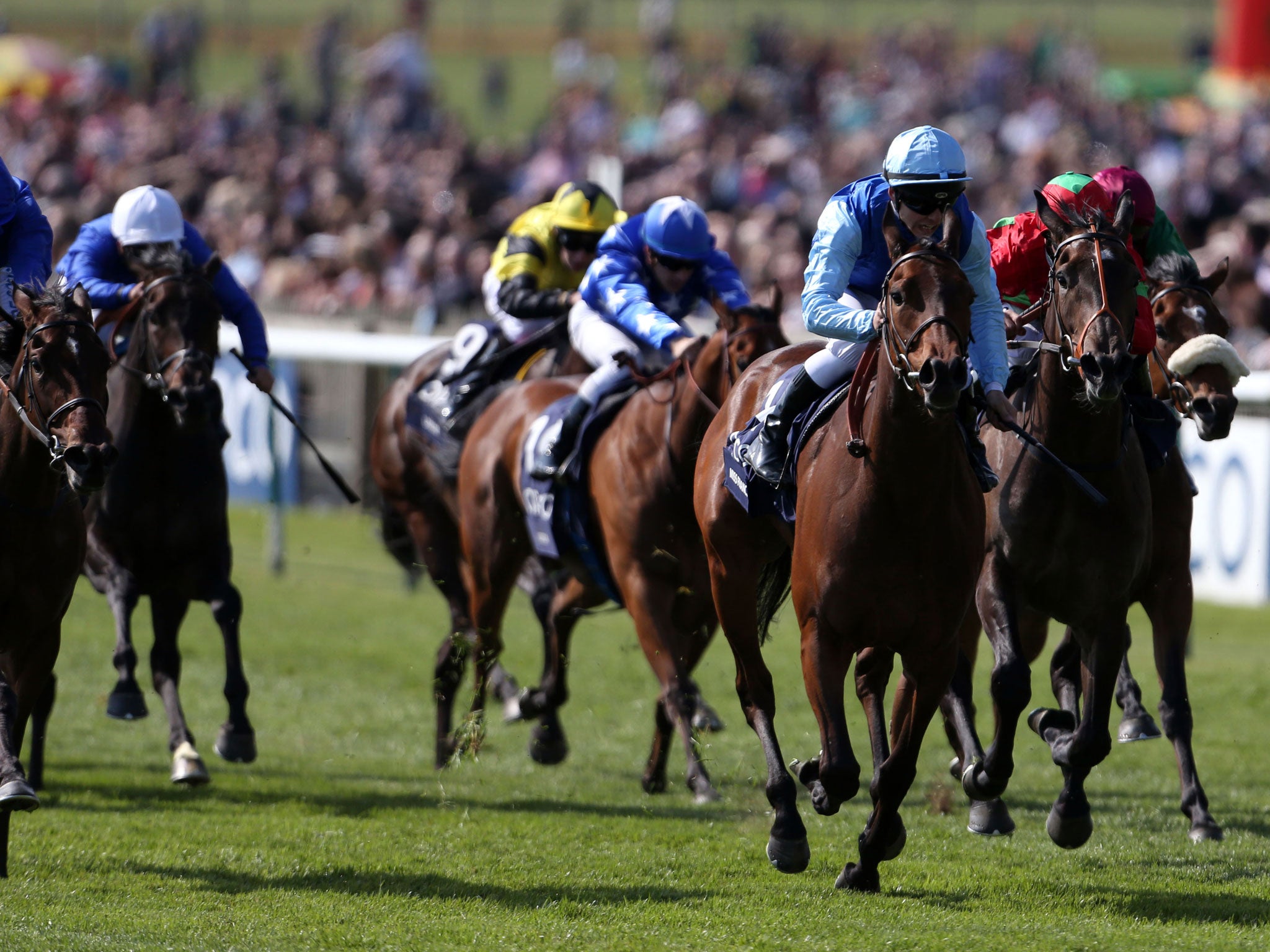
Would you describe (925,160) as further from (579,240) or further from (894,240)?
(579,240)

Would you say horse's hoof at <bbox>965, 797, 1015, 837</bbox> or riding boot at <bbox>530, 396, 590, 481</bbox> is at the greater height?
riding boot at <bbox>530, 396, 590, 481</bbox>

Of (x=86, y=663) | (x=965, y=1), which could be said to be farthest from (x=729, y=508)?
(x=965, y=1)

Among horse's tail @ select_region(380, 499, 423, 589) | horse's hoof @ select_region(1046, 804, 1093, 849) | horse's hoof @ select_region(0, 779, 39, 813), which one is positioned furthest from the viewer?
horse's tail @ select_region(380, 499, 423, 589)

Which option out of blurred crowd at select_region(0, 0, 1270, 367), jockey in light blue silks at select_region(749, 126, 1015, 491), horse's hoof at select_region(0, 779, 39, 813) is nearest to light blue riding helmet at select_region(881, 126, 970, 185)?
jockey in light blue silks at select_region(749, 126, 1015, 491)

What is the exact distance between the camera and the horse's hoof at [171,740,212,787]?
680cm

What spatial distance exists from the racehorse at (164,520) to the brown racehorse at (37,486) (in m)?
1.25

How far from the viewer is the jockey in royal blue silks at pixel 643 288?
24.1 ft

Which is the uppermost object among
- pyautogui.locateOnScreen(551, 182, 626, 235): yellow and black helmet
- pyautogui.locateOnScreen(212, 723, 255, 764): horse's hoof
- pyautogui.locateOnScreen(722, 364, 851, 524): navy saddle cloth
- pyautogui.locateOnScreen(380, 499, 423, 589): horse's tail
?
pyautogui.locateOnScreen(551, 182, 626, 235): yellow and black helmet

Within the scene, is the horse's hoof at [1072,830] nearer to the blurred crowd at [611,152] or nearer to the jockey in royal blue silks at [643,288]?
Result: the jockey in royal blue silks at [643,288]

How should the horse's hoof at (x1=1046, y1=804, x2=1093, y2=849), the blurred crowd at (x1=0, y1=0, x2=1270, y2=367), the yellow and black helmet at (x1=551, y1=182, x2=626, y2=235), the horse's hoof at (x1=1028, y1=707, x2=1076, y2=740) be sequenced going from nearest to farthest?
the horse's hoof at (x1=1046, y1=804, x2=1093, y2=849) < the horse's hoof at (x1=1028, y1=707, x2=1076, y2=740) < the yellow and black helmet at (x1=551, y1=182, x2=626, y2=235) < the blurred crowd at (x1=0, y1=0, x2=1270, y2=367)

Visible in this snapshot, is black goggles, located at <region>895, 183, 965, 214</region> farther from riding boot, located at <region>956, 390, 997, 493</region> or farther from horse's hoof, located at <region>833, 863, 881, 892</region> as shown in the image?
horse's hoof, located at <region>833, 863, 881, 892</region>

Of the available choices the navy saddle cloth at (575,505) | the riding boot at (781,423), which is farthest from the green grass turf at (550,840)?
the riding boot at (781,423)

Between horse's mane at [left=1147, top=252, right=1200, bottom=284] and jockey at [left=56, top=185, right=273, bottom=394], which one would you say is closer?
horse's mane at [left=1147, top=252, right=1200, bottom=284]

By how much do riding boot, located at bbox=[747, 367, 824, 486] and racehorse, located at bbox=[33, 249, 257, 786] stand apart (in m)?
2.27
